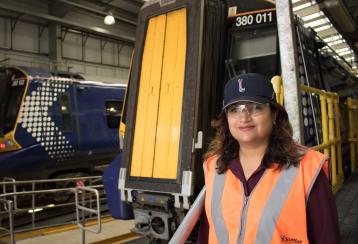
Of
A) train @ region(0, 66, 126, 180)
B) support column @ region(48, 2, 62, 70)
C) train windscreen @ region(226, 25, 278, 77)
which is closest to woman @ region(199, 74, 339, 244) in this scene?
train windscreen @ region(226, 25, 278, 77)

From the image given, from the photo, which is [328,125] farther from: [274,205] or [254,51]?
[274,205]

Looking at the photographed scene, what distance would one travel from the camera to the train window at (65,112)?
329 inches

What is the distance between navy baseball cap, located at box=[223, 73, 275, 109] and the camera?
1.71 m

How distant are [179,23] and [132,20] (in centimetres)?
1352

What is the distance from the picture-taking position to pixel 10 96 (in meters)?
7.90

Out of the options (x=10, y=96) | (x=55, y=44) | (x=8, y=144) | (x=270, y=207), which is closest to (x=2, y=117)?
(x=10, y=96)

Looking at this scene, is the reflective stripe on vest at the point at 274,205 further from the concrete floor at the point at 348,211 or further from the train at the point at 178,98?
the concrete floor at the point at 348,211

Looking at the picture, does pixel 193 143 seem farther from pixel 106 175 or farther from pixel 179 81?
pixel 106 175

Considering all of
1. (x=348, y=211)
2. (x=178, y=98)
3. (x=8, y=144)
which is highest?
(x=178, y=98)

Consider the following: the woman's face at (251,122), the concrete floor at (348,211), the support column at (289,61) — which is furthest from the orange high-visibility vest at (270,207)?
the concrete floor at (348,211)

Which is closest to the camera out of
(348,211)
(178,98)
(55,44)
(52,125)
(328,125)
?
(178,98)

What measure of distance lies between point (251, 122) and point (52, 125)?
7.08m

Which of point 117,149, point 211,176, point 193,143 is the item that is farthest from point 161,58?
point 117,149

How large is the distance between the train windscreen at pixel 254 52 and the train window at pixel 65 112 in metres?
5.04
